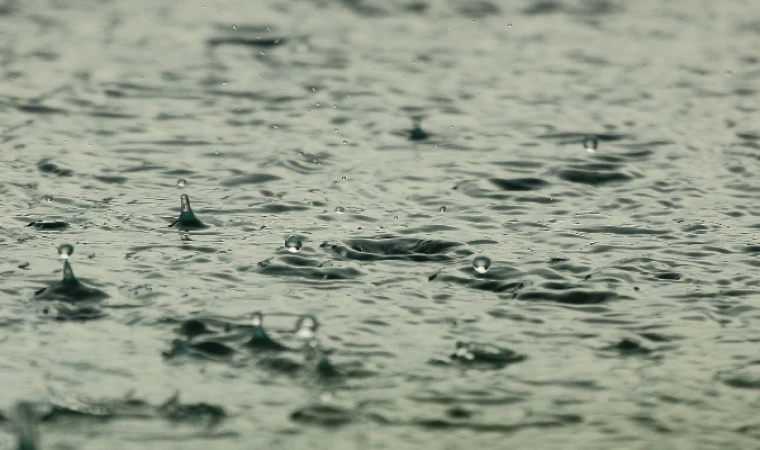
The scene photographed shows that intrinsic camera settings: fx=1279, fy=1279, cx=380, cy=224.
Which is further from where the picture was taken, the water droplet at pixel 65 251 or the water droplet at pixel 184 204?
the water droplet at pixel 184 204

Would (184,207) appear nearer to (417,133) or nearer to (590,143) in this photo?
(417,133)

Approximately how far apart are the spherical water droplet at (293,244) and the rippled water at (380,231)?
23 millimetres

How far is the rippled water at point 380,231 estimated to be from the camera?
4.98m

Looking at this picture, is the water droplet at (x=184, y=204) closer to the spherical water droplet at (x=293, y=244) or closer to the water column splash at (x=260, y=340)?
the spherical water droplet at (x=293, y=244)

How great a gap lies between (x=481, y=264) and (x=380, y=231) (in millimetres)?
788

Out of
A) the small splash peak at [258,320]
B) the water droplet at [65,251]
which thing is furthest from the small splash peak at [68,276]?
the small splash peak at [258,320]

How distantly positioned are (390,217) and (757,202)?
2276mm

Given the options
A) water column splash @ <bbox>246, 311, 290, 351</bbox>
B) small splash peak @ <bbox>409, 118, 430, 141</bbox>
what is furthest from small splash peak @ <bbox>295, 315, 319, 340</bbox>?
small splash peak @ <bbox>409, 118, 430, 141</bbox>

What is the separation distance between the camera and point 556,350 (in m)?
5.58

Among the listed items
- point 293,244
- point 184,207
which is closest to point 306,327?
point 293,244

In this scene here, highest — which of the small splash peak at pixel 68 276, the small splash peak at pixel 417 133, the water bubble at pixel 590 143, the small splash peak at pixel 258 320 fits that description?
the small splash peak at pixel 417 133

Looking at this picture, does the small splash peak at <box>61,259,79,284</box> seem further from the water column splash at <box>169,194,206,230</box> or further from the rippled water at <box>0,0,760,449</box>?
the water column splash at <box>169,194,206,230</box>

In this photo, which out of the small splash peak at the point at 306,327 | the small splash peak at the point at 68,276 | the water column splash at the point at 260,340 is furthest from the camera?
the small splash peak at the point at 68,276

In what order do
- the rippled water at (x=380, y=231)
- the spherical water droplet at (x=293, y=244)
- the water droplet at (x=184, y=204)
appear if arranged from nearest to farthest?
the rippled water at (x=380, y=231)
the spherical water droplet at (x=293, y=244)
the water droplet at (x=184, y=204)
